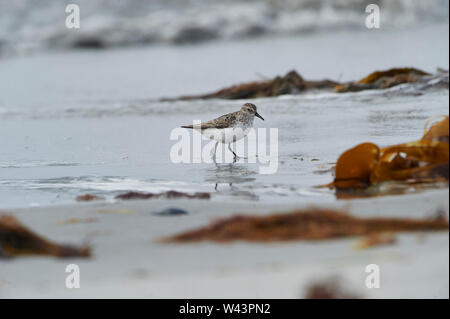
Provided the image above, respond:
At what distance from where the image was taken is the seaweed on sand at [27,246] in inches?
94.1

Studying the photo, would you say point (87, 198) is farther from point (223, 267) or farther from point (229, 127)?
point (229, 127)

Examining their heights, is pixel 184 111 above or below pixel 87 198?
above

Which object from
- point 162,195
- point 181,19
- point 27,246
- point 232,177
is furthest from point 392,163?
point 181,19

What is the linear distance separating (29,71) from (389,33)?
5.18 m

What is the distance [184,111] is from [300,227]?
3791 millimetres

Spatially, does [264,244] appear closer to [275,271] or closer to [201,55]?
[275,271]

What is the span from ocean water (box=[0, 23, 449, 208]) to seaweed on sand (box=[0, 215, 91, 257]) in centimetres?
73

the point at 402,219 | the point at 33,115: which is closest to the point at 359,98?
the point at 33,115

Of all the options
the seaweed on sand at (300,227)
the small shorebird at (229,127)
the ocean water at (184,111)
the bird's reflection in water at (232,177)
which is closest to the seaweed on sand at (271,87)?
the ocean water at (184,111)

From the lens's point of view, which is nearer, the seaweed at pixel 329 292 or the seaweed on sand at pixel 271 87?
the seaweed at pixel 329 292

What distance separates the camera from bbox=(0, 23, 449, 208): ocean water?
144 inches

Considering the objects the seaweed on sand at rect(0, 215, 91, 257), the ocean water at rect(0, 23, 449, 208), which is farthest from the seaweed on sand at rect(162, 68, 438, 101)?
the seaweed on sand at rect(0, 215, 91, 257)

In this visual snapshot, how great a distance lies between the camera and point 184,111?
20.2ft

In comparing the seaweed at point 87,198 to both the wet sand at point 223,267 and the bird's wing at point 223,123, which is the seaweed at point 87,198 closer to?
the wet sand at point 223,267
